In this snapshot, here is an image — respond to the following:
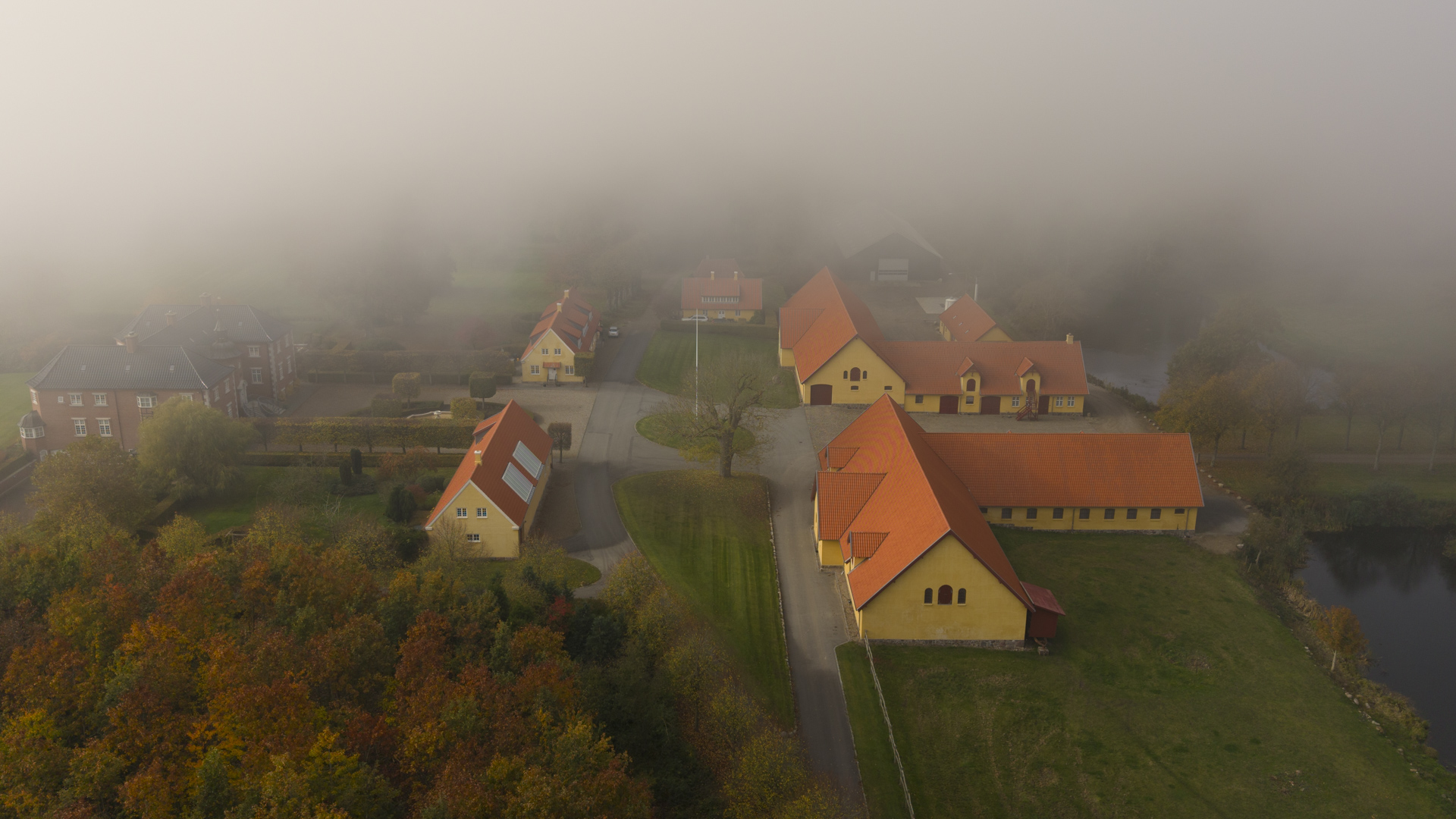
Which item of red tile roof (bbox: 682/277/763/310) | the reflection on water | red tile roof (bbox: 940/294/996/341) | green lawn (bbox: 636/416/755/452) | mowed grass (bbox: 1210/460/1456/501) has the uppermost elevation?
red tile roof (bbox: 682/277/763/310)

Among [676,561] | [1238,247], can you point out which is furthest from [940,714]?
[1238,247]

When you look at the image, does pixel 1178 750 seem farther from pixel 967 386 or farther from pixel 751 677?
pixel 967 386

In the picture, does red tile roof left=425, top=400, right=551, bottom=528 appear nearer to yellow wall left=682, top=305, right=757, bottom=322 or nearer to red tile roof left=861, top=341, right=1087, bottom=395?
red tile roof left=861, top=341, right=1087, bottom=395

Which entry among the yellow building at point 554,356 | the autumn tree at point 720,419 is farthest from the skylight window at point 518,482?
the yellow building at point 554,356

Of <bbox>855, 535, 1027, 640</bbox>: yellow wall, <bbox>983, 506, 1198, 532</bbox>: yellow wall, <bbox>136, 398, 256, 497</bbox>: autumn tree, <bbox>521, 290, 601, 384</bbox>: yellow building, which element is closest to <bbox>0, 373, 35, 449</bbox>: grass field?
<bbox>136, 398, 256, 497</bbox>: autumn tree

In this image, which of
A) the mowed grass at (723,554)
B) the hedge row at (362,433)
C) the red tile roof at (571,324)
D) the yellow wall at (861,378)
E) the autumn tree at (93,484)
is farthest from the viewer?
the red tile roof at (571,324)

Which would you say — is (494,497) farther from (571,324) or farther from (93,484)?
(571,324)

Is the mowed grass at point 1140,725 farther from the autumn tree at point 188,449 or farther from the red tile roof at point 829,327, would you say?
the autumn tree at point 188,449
